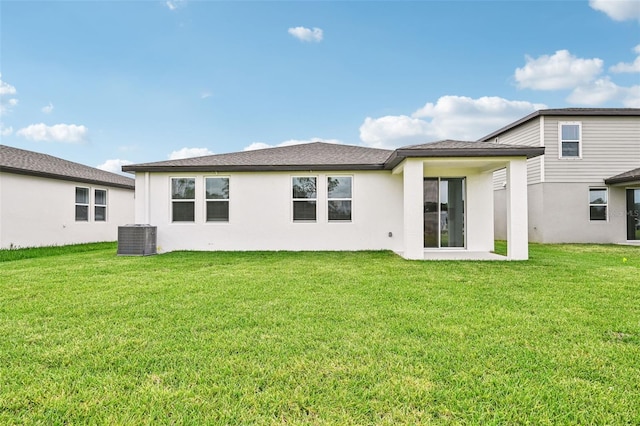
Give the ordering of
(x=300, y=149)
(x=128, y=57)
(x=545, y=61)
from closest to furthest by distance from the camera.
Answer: (x=300, y=149), (x=128, y=57), (x=545, y=61)

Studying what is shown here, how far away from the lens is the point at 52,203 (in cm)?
1252

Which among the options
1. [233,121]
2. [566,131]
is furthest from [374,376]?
[233,121]

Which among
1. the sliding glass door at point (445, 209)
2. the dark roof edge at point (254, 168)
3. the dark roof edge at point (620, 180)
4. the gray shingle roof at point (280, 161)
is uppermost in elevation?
the gray shingle roof at point (280, 161)

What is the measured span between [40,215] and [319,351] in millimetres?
13635

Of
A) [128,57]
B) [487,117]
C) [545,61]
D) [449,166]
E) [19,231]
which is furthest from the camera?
[487,117]

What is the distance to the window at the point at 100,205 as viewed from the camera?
47.6 feet

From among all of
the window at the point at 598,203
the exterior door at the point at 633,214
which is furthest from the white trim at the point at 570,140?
the exterior door at the point at 633,214

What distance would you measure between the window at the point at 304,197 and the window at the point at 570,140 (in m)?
10.2

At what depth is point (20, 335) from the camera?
321 centimetres

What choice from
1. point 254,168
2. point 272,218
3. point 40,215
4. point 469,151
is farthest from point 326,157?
point 40,215

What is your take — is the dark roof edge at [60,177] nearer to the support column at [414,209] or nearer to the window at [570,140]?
the support column at [414,209]

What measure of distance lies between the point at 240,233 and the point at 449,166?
644 centimetres

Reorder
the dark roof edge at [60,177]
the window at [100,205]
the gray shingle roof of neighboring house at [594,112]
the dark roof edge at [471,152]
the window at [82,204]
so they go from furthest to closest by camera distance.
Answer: the window at [100,205] < the window at [82,204] < the gray shingle roof of neighboring house at [594,112] < the dark roof edge at [60,177] < the dark roof edge at [471,152]

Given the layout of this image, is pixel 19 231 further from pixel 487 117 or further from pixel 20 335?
pixel 487 117
